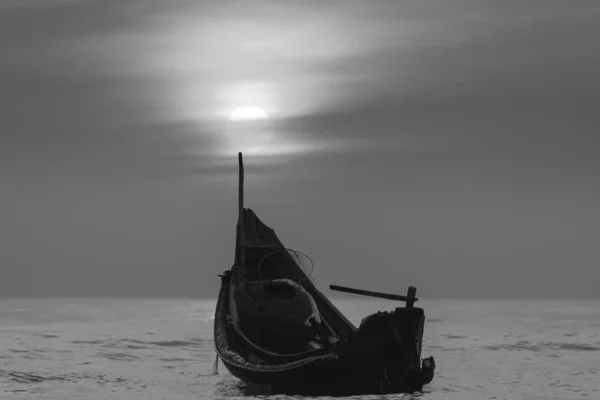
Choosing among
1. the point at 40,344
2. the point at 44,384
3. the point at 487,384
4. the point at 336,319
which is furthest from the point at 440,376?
the point at 40,344

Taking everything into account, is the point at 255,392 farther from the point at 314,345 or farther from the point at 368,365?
the point at 368,365

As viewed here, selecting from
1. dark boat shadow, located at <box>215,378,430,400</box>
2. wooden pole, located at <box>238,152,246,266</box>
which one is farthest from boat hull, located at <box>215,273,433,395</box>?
wooden pole, located at <box>238,152,246,266</box>

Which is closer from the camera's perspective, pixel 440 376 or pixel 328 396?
pixel 328 396

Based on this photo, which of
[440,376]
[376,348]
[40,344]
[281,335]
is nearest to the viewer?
[376,348]

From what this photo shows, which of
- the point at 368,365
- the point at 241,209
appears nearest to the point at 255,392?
the point at 368,365

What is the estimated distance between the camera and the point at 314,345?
31.9 m

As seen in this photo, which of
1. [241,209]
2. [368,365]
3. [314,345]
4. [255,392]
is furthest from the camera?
[241,209]

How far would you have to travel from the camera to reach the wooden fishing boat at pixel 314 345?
2802 cm

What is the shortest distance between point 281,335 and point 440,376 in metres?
12.5

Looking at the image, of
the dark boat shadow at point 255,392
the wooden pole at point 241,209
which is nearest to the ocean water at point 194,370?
the dark boat shadow at point 255,392

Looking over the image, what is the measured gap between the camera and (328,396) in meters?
28.2

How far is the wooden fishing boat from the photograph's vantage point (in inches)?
1103

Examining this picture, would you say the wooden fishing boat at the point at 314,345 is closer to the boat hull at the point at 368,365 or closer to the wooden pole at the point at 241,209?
the boat hull at the point at 368,365

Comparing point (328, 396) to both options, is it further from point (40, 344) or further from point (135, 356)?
point (40, 344)
